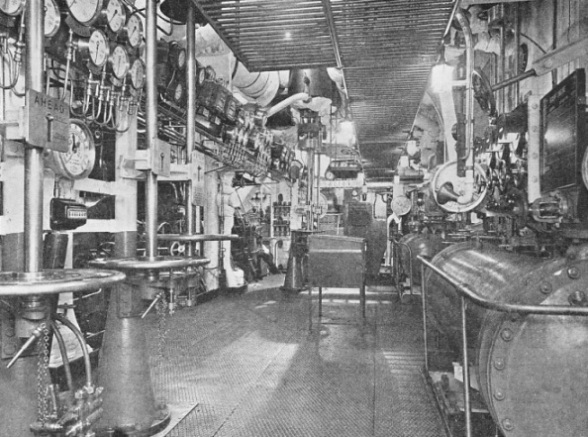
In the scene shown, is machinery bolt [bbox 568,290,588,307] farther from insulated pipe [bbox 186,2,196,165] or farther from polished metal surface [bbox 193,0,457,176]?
insulated pipe [bbox 186,2,196,165]

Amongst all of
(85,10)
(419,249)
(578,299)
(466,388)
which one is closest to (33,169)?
(85,10)

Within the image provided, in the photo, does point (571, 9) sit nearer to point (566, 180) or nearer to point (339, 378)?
point (566, 180)

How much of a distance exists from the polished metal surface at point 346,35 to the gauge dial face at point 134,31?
0.68 meters

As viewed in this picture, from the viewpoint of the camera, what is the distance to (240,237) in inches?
110

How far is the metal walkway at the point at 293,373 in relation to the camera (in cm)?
269

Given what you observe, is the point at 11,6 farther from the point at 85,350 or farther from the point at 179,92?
the point at 179,92

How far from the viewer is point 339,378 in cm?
346

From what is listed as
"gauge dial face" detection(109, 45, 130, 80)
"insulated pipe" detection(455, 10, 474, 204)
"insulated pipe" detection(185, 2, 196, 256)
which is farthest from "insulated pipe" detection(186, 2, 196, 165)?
"insulated pipe" detection(455, 10, 474, 204)

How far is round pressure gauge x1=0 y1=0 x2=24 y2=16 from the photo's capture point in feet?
7.61

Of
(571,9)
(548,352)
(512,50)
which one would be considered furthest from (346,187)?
(548,352)

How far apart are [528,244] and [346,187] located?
10.2 metres

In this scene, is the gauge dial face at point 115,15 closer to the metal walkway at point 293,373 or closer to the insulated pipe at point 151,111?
the insulated pipe at point 151,111

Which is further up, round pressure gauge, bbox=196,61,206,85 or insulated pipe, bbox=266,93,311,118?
insulated pipe, bbox=266,93,311,118

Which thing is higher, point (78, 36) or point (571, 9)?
point (571, 9)
